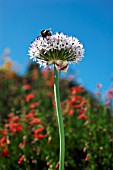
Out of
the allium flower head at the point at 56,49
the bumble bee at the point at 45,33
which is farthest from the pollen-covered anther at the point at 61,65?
the bumble bee at the point at 45,33

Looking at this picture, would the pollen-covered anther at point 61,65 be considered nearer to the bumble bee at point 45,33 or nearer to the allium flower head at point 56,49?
the allium flower head at point 56,49

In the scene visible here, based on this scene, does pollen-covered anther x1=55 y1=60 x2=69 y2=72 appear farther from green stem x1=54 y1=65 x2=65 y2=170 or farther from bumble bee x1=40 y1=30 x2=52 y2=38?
bumble bee x1=40 y1=30 x2=52 y2=38

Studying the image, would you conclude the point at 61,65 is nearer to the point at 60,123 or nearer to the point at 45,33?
the point at 45,33

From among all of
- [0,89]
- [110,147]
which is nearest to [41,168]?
[110,147]

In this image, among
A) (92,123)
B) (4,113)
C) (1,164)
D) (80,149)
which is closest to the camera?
(1,164)

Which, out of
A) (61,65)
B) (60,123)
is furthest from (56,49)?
(60,123)

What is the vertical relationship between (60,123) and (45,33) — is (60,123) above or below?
below

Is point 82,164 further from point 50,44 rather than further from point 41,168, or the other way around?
point 50,44

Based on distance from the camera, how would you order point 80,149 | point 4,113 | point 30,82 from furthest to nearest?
point 30,82 < point 4,113 < point 80,149

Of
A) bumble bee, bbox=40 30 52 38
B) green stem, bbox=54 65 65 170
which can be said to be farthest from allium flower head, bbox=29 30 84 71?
green stem, bbox=54 65 65 170
